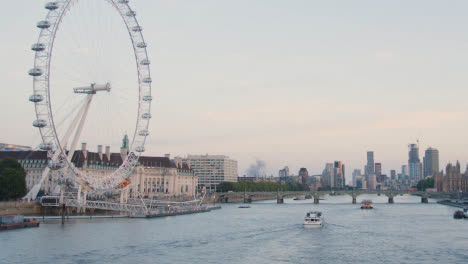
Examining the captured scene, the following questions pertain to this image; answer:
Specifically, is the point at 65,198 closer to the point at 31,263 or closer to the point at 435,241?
the point at 31,263

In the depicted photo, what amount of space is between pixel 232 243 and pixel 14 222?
87.4 ft

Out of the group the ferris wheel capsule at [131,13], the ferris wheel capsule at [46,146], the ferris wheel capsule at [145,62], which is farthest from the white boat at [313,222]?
the ferris wheel capsule at [131,13]

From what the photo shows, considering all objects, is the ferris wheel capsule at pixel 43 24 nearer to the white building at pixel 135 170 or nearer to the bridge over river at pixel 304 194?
the white building at pixel 135 170

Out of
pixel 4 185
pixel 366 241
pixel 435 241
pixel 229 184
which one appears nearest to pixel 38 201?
pixel 4 185

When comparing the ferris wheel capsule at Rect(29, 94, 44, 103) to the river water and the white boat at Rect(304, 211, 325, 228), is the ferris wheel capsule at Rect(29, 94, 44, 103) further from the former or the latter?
the white boat at Rect(304, 211, 325, 228)

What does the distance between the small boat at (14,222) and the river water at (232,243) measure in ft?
5.58

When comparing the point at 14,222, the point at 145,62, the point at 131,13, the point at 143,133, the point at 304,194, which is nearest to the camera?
the point at 14,222

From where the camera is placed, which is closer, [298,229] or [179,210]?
[298,229]

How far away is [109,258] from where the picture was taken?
42.2 meters

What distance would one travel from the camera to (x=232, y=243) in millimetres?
52844

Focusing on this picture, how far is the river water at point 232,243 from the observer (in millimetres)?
43375

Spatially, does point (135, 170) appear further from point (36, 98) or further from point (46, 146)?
point (36, 98)

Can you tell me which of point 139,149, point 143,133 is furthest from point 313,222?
point 143,133

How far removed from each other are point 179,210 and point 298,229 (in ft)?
123
